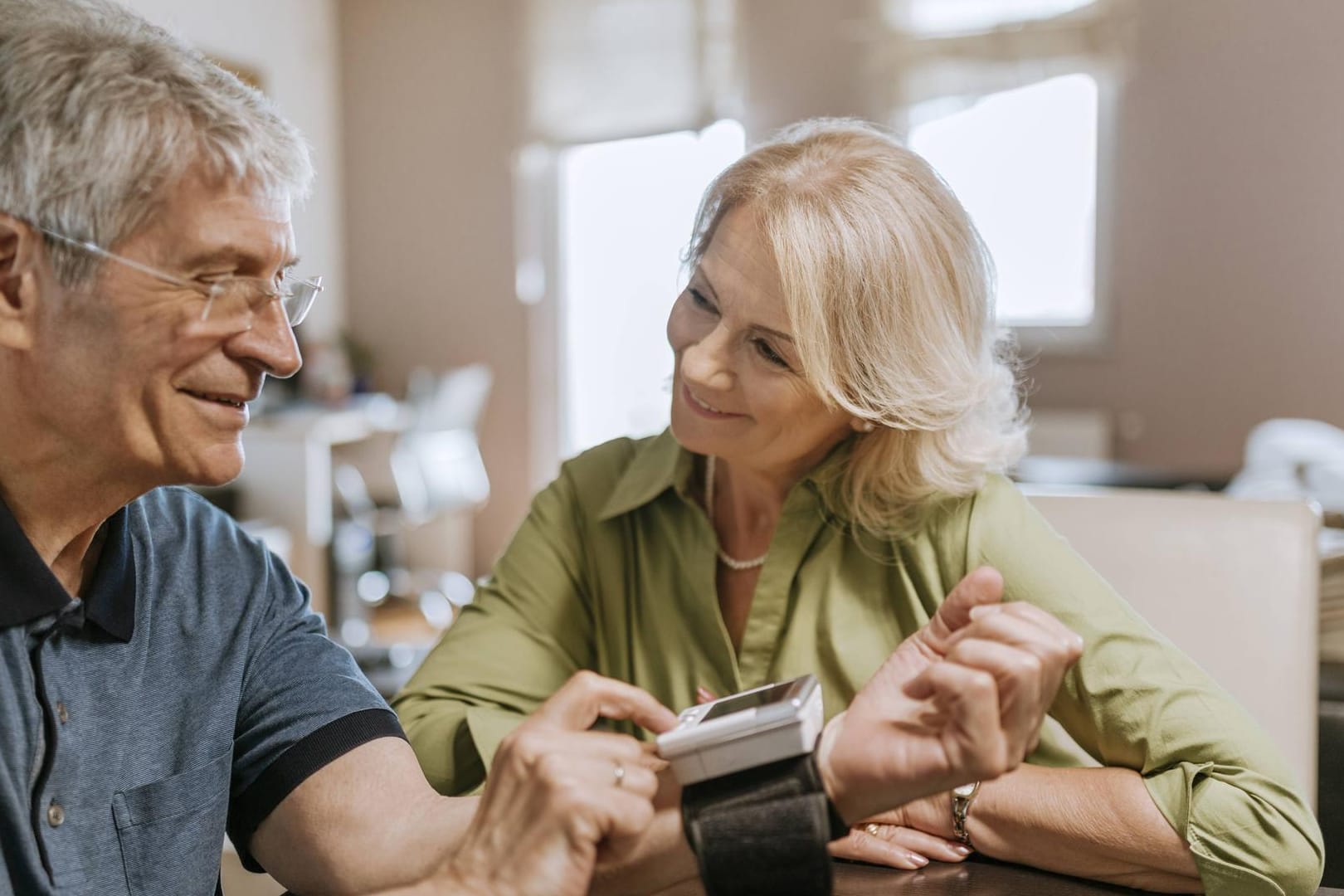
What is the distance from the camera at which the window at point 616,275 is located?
5.32 meters

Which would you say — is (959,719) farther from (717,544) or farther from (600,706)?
(717,544)

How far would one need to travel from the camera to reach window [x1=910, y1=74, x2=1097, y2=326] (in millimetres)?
4652

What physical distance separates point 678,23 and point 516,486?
2279mm

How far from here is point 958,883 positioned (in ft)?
3.15

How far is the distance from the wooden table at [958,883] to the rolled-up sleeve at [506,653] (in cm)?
35

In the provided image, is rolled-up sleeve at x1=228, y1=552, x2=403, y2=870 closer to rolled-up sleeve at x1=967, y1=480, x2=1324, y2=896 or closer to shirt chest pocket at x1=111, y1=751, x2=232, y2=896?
shirt chest pocket at x1=111, y1=751, x2=232, y2=896

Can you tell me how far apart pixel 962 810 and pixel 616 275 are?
4.65 m

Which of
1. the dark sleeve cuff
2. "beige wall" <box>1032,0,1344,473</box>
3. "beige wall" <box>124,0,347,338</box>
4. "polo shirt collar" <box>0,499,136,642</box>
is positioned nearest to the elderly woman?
the dark sleeve cuff

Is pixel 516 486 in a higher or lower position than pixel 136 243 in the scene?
lower

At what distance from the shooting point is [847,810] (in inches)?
32.2

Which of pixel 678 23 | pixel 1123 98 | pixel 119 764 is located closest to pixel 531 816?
pixel 119 764

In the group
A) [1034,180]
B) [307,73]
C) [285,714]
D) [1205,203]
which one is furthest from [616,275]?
[285,714]

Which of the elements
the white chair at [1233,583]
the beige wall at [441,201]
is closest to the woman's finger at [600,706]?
the white chair at [1233,583]

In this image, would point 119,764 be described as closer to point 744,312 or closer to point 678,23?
point 744,312
